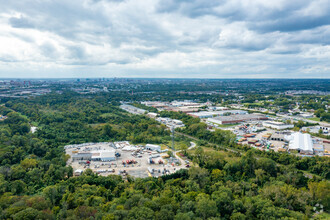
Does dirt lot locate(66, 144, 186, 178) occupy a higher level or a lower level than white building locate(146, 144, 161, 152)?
lower

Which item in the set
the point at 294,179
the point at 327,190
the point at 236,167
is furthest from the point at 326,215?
the point at 236,167

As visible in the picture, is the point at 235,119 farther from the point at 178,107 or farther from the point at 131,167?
the point at 131,167

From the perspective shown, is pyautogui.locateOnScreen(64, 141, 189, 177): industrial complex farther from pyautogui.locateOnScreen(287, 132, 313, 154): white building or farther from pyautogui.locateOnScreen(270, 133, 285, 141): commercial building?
pyautogui.locateOnScreen(270, 133, 285, 141): commercial building

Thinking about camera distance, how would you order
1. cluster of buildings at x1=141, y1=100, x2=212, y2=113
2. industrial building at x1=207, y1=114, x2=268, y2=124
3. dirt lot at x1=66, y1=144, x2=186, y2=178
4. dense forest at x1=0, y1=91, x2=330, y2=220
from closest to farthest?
dense forest at x1=0, y1=91, x2=330, y2=220 < dirt lot at x1=66, y1=144, x2=186, y2=178 < industrial building at x1=207, y1=114, x2=268, y2=124 < cluster of buildings at x1=141, y1=100, x2=212, y2=113

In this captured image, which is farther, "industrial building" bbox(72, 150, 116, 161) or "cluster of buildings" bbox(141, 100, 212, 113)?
"cluster of buildings" bbox(141, 100, 212, 113)

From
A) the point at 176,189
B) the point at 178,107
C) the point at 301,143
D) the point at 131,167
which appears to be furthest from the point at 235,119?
the point at 176,189

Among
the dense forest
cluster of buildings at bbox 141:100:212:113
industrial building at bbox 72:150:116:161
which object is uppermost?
cluster of buildings at bbox 141:100:212:113

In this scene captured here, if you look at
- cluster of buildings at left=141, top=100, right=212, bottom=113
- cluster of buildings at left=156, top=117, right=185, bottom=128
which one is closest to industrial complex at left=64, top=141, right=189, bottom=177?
cluster of buildings at left=156, top=117, right=185, bottom=128

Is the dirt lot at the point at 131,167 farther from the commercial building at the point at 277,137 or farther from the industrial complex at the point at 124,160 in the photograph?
the commercial building at the point at 277,137

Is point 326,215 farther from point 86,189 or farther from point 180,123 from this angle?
point 180,123
